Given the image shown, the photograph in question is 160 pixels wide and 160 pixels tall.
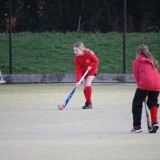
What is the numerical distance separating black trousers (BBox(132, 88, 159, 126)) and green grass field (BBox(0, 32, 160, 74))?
428 inches

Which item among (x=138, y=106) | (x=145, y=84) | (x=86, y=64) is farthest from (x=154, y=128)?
(x=86, y=64)

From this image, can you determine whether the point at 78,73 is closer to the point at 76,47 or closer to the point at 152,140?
the point at 76,47

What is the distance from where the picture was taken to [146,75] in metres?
11.6

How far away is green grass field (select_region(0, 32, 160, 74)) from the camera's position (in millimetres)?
22938

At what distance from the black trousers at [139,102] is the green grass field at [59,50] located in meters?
10.9

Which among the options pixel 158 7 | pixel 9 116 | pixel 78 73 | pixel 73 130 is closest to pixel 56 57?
pixel 158 7

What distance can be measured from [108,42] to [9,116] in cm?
1024

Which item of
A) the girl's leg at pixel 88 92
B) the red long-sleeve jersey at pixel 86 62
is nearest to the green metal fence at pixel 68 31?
the red long-sleeve jersey at pixel 86 62

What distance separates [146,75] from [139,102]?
1.30 ft

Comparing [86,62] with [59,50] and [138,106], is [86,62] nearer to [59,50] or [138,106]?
[138,106]

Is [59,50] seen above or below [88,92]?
above

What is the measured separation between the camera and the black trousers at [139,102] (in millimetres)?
11500

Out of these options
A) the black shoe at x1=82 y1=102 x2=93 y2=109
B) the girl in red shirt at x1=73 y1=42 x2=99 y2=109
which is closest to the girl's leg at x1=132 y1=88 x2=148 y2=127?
the black shoe at x1=82 y1=102 x2=93 y2=109

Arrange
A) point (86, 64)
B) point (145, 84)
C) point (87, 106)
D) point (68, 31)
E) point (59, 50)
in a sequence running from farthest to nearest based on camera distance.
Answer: point (59, 50)
point (68, 31)
point (86, 64)
point (87, 106)
point (145, 84)
